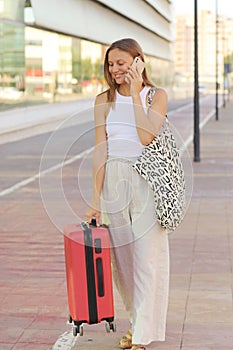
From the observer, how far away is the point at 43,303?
6.88 metres

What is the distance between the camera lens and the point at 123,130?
5.33 m

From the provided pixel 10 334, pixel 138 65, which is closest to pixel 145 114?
pixel 138 65

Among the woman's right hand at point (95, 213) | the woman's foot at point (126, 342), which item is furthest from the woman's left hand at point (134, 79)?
the woman's foot at point (126, 342)

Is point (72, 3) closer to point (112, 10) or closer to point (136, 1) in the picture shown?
point (112, 10)

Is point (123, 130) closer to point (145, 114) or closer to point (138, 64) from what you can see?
point (145, 114)

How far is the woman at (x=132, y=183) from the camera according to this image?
5.27 meters

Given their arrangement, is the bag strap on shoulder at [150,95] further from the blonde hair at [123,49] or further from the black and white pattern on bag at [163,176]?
the black and white pattern on bag at [163,176]

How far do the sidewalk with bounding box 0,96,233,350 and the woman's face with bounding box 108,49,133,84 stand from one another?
1.06 meters

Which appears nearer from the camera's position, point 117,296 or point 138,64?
point 138,64

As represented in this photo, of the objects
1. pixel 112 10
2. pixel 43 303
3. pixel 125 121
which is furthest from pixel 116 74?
pixel 112 10

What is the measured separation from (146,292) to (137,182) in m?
Answer: 0.63

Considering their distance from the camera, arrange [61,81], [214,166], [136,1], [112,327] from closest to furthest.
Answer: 1. [112,327]
2. [214,166]
3. [61,81]
4. [136,1]

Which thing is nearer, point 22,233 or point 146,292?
point 146,292

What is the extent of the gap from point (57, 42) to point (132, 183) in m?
30.6
